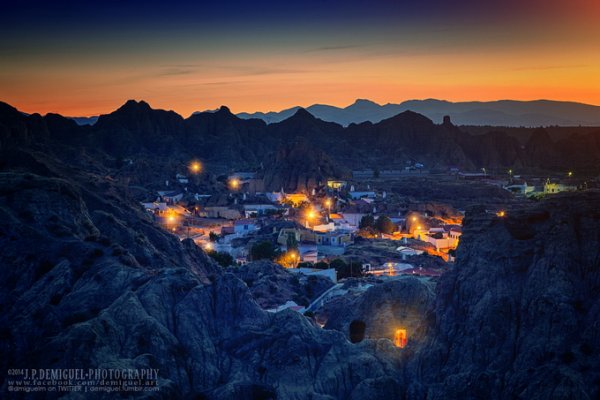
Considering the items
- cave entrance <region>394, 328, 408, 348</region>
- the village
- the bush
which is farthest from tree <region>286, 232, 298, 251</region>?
cave entrance <region>394, 328, 408, 348</region>

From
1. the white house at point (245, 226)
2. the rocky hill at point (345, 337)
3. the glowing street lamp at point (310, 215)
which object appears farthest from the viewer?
the glowing street lamp at point (310, 215)

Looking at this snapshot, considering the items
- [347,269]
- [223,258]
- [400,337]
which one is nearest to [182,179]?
[223,258]

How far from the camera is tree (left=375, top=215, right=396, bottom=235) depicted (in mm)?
95562

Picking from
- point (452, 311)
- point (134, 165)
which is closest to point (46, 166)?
point (452, 311)

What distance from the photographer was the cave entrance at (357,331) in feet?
121

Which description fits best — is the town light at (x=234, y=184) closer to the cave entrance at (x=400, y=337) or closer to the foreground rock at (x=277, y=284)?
the foreground rock at (x=277, y=284)

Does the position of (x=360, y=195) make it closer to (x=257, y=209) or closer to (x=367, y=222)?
(x=257, y=209)

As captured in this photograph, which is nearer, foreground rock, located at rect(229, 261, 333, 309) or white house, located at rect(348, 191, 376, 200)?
foreground rock, located at rect(229, 261, 333, 309)

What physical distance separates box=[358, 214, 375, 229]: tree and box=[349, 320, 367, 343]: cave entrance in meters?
58.7

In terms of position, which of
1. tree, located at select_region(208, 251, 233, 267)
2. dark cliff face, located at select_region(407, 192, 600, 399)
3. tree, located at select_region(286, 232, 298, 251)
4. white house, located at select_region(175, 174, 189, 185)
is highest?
dark cliff face, located at select_region(407, 192, 600, 399)

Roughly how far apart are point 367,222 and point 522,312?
70749 mm

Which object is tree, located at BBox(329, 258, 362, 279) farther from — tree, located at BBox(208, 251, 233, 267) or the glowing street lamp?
the glowing street lamp

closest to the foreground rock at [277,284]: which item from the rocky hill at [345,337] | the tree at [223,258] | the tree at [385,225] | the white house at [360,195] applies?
the tree at [223,258]

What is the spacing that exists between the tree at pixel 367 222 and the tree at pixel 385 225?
26.7 inches
